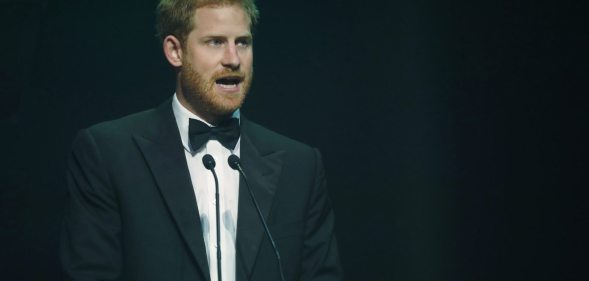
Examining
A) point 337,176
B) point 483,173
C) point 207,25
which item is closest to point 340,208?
point 337,176

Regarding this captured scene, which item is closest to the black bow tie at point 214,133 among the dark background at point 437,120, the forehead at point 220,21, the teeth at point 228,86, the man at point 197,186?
the man at point 197,186

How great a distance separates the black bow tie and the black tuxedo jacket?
4cm

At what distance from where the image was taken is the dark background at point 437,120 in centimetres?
272

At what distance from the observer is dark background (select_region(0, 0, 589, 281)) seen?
2719mm

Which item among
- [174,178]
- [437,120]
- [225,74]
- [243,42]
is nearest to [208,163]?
[174,178]

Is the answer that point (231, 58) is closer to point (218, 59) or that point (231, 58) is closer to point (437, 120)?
point (218, 59)

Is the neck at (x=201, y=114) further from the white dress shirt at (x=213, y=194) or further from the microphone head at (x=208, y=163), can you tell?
the microphone head at (x=208, y=163)

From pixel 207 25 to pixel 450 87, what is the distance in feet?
3.25

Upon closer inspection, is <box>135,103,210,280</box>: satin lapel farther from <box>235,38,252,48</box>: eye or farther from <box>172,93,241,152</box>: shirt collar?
<box>235,38,252,48</box>: eye

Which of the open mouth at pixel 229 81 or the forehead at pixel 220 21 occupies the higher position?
the forehead at pixel 220 21

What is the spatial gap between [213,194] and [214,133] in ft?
0.56

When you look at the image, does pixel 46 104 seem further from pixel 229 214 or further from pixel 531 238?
pixel 531 238

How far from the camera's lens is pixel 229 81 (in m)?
2.15

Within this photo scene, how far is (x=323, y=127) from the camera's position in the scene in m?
2.79
